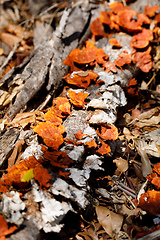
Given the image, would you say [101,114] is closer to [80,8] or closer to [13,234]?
→ [13,234]

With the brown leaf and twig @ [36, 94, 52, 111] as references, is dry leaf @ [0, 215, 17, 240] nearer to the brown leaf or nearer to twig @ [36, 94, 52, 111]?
the brown leaf

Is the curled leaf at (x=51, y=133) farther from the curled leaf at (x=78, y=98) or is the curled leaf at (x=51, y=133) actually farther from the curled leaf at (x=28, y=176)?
the curled leaf at (x=78, y=98)

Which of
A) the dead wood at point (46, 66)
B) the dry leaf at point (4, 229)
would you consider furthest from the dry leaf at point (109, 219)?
the dead wood at point (46, 66)

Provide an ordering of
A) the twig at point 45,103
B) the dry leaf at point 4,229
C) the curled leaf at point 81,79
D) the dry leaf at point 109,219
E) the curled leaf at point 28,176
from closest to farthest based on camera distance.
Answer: the dry leaf at point 4,229 < the curled leaf at point 28,176 < the dry leaf at point 109,219 < the curled leaf at point 81,79 < the twig at point 45,103

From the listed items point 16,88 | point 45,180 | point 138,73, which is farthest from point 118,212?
point 138,73

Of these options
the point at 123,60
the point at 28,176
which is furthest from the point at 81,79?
the point at 28,176

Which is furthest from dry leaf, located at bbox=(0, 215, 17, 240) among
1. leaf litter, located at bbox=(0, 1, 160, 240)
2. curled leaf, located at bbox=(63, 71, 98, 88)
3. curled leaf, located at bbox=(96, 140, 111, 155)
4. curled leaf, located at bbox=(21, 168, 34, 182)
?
curled leaf, located at bbox=(63, 71, 98, 88)

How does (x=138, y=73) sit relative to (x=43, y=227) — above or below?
below

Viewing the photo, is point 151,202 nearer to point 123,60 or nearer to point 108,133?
point 108,133
